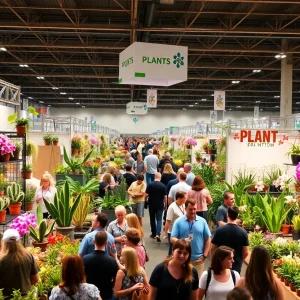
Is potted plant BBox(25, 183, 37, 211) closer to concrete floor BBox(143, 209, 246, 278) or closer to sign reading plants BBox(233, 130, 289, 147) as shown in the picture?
concrete floor BBox(143, 209, 246, 278)

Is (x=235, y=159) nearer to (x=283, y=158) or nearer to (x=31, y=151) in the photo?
(x=283, y=158)

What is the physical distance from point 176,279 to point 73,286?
0.75 metres

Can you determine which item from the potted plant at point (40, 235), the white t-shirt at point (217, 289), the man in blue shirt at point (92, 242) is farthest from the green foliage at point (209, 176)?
the white t-shirt at point (217, 289)

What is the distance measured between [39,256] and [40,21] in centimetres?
1102

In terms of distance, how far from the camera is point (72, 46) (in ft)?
55.6

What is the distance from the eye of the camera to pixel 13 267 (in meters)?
3.64

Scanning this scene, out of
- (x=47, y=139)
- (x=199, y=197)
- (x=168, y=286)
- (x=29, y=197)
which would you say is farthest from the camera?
(x=47, y=139)

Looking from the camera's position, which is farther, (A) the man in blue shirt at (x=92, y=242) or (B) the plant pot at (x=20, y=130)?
(B) the plant pot at (x=20, y=130)

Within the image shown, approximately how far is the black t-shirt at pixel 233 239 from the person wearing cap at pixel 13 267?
6.56 feet

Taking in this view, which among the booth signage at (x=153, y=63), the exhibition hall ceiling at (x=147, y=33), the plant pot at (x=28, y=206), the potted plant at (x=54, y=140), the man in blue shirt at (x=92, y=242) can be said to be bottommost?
the plant pot at (x=28, y=206)

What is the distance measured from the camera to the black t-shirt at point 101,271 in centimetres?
388

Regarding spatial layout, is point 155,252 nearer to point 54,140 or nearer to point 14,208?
point 14,208

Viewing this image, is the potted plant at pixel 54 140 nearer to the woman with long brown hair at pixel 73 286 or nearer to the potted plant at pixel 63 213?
the potted plant at pixel 63 213

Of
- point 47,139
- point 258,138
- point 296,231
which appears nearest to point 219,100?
point 47,139
